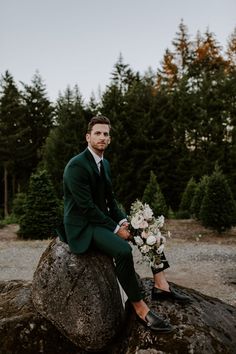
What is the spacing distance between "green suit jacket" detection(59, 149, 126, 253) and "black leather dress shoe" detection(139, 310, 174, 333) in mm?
915

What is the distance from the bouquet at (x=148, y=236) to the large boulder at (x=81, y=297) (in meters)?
0.41

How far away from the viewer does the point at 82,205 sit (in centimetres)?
402

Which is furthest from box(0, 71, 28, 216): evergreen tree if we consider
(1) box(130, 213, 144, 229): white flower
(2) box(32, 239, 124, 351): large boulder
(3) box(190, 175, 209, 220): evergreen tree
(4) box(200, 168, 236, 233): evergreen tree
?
(1) box(130, 213, 144, 229): white flower

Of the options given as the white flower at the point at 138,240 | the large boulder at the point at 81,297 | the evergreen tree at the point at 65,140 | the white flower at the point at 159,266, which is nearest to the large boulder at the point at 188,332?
the large boulder at the point at 81,297

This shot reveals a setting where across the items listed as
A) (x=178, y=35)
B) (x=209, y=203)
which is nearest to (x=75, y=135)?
(x=209, y=203)

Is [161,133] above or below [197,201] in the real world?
above

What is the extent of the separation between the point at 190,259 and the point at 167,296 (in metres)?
7.91

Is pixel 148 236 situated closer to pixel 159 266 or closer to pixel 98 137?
pixel 159 266

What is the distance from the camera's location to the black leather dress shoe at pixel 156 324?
3.89m

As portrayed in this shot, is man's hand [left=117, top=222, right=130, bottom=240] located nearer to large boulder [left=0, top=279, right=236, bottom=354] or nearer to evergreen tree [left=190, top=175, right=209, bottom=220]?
large boulder [left=0, top=279, right=236, bottom=354]

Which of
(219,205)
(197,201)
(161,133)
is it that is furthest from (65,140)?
(219,205)

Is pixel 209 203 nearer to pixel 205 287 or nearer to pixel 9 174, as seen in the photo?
pixel 205 287

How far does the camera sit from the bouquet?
4.19 meters

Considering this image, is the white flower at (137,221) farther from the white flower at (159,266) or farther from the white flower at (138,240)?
the white flower at (159,266)
